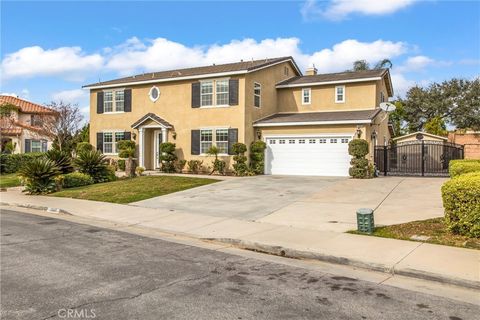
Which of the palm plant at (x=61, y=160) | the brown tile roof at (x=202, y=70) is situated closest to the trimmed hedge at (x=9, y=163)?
the brown tile roof at (x=202, y=70)

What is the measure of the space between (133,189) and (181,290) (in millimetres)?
12042

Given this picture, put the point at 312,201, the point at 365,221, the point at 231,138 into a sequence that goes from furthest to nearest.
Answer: the point at 231,138 → the point at 312,201 → the point at 365,221

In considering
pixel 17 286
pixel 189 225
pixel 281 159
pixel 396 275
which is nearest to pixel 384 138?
pixel 281 159

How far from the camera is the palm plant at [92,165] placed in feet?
66.4

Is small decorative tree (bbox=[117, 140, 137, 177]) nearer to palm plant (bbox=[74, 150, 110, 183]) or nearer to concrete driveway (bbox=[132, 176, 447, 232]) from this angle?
palm plant (bbox=[74, 150, 110, 183])

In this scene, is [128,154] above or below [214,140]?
below

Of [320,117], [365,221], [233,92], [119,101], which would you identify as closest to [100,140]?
[119,101]

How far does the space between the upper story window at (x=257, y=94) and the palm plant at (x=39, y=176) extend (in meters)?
11.5

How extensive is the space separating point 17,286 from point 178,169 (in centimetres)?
1922

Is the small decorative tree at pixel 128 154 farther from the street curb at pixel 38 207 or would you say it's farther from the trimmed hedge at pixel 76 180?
the street curb at pixel 38 207

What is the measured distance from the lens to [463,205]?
8.28 metres

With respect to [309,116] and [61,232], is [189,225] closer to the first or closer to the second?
[61,232]

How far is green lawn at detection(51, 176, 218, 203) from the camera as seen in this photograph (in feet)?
51.2

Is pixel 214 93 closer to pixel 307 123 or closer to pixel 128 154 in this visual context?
pixel 307 123
